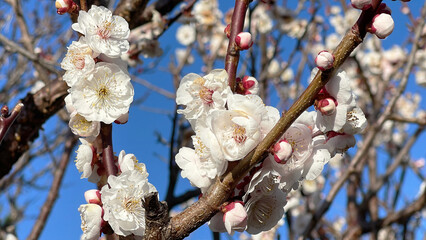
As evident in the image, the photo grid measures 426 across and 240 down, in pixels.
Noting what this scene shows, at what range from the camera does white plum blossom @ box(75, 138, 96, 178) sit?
0.97 meters

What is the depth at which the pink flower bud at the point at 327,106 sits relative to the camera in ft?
2.53

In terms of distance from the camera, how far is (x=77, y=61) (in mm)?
998

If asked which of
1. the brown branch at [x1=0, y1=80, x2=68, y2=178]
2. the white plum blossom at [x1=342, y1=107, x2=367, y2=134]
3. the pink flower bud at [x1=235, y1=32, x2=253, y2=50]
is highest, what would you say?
the brown branch at [x1=0, y1=80, x2=68, y2=178]

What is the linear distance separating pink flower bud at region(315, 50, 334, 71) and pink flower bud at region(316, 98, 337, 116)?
7 cm

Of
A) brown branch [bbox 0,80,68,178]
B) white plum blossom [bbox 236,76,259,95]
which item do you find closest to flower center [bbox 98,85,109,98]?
white plum blossom [bbox 236,76,259,95]

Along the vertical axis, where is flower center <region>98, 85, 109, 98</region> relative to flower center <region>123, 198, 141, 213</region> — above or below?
above

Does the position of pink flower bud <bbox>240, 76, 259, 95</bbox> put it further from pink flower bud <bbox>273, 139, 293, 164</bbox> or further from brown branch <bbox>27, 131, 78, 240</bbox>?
brown branch <bbox>27, 131, 78, 240</bbox>

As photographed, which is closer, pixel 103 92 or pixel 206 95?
pixel 206 95

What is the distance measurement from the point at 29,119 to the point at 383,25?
1.47m

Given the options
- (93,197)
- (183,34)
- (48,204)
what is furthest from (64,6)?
(183,34)

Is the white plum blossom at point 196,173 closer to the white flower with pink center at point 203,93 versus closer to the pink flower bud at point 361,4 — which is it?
the white flower with pink center at point 203,93

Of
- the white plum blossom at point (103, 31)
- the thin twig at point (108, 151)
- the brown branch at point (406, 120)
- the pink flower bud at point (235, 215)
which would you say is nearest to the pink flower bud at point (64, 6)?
the white plum blossom at point (103, 31)

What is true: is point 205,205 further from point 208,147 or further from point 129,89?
point 129,89

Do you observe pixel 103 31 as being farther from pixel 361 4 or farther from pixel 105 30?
pixel 361 4
